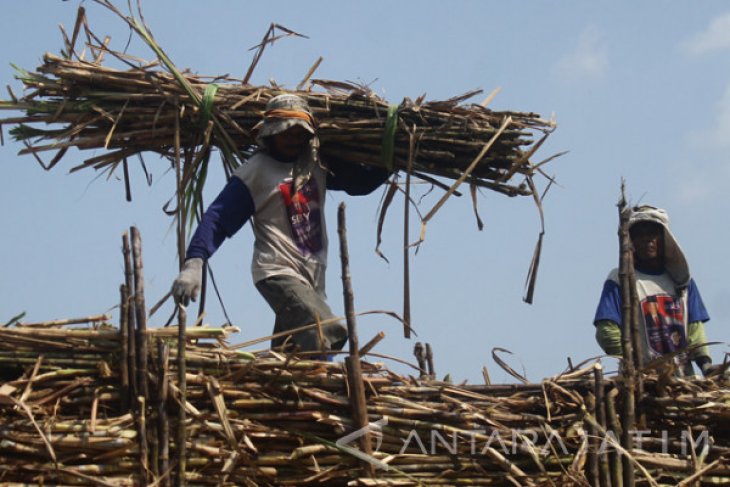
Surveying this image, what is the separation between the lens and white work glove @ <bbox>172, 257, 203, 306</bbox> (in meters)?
5.37

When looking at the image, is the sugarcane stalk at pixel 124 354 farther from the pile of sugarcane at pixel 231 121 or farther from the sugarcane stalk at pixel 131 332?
the pile of sugarcane at pixel 231 121

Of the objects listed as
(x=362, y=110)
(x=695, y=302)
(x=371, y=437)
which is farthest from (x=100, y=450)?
(x=695, y=302)

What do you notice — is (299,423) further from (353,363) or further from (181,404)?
(181,404)

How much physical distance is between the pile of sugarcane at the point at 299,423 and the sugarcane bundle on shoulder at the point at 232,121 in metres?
1.27

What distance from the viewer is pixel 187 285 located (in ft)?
17.7

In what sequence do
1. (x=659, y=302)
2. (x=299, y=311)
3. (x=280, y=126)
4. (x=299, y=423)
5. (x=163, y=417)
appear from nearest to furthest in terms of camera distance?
(x=163, y=417) → (x=299, y=423) → (x=299, y=311) → (x=280, y=126) → (x=659, y=302)

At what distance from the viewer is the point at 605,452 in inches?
193

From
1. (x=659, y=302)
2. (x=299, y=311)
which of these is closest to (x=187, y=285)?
(x=299, y=311)

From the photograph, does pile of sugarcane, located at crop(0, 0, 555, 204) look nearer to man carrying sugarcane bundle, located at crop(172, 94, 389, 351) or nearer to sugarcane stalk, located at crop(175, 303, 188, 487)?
man carrying sugarcane bundle, located at crop(172, 94, 389, 351)

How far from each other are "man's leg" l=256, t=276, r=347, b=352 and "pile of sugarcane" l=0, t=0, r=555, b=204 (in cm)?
69

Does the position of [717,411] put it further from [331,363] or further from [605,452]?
[331,363]

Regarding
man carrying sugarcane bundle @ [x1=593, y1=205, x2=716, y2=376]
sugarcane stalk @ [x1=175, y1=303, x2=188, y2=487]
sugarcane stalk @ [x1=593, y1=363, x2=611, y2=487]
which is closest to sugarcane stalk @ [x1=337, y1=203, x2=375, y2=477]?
sugarcane stalk @ [x1=175, y1=303, x2=188, y2=487]

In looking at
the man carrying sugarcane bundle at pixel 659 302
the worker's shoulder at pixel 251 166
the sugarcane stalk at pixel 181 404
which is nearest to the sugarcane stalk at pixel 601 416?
the man carrying sugarcane bundle at pixel 659 302

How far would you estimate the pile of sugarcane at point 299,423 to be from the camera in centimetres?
453
